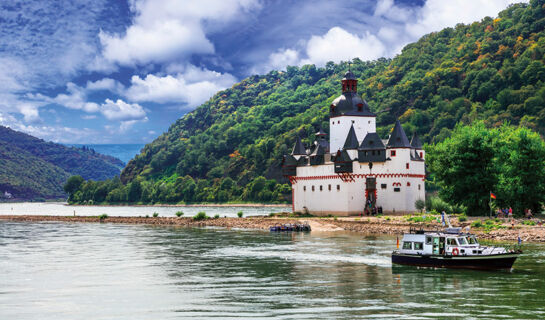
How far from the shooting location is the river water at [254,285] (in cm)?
2992

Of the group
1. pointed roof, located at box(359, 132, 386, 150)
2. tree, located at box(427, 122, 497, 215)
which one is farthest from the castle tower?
tree, located at box(427, 122, 497, 215)

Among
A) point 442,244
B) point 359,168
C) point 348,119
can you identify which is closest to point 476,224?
point 442,244

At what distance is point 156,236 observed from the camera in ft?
255

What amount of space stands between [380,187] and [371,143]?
Answer: 23.2 feet

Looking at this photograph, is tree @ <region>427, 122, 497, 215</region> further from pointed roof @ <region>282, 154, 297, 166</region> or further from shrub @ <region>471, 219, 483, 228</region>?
pointed roof @ <region>282, 154, 297, 166</region>

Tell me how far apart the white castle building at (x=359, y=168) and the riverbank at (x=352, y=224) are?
914cm

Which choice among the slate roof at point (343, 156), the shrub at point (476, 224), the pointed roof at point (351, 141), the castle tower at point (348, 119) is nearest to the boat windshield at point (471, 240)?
the shrub at point (476, 224)

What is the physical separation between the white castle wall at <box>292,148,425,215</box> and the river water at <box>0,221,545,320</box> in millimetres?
36460

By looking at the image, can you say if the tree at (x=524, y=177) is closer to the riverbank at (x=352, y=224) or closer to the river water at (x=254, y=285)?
the riverbank at (x=352, y=224)

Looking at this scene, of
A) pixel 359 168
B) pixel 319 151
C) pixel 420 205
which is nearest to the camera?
pixel 420 205

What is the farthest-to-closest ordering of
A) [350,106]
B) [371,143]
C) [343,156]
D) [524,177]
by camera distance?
[350,106]
[343,156]
[371,143]
[524,177]

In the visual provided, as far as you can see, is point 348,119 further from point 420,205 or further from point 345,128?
point 420,205

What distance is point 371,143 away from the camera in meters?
99.9

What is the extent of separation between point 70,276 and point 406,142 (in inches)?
2605
